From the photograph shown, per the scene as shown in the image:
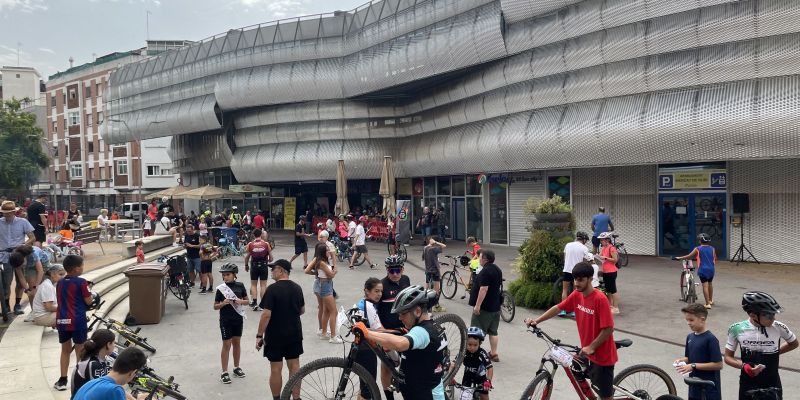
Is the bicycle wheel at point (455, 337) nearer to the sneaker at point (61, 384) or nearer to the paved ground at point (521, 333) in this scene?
the paved ground at point (521, 333)

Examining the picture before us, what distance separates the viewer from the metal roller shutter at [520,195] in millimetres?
23562

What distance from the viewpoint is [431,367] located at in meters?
4.52

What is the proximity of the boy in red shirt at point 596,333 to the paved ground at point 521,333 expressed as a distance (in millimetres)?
1616

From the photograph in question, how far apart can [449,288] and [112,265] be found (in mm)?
9830

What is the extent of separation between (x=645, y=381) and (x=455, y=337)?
277 cm

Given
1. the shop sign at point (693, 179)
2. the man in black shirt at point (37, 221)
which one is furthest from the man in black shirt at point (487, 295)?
the shop sign at point (693, 179)

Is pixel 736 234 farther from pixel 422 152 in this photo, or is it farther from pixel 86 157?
pixel 86 157

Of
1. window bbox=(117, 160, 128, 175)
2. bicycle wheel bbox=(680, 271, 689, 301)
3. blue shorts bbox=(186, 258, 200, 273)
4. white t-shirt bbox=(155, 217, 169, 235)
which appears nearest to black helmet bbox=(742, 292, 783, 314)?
bicycle wheel bbox=(680, 271, 689, 301)

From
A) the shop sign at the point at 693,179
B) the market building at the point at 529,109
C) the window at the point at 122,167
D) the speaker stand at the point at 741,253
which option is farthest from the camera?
the window at the point at 122,167

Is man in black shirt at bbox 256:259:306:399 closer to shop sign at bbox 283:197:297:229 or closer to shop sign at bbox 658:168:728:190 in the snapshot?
shop sign at bbox 658:168:728:190

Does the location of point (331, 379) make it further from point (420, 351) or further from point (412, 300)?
point (412, 300)

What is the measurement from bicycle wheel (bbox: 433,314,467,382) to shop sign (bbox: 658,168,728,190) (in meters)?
14.7

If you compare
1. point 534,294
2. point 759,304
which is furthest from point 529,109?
point 759,304

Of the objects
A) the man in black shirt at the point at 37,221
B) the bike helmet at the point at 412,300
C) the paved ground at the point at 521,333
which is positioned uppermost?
the man in black shirt at the point at 37,221
